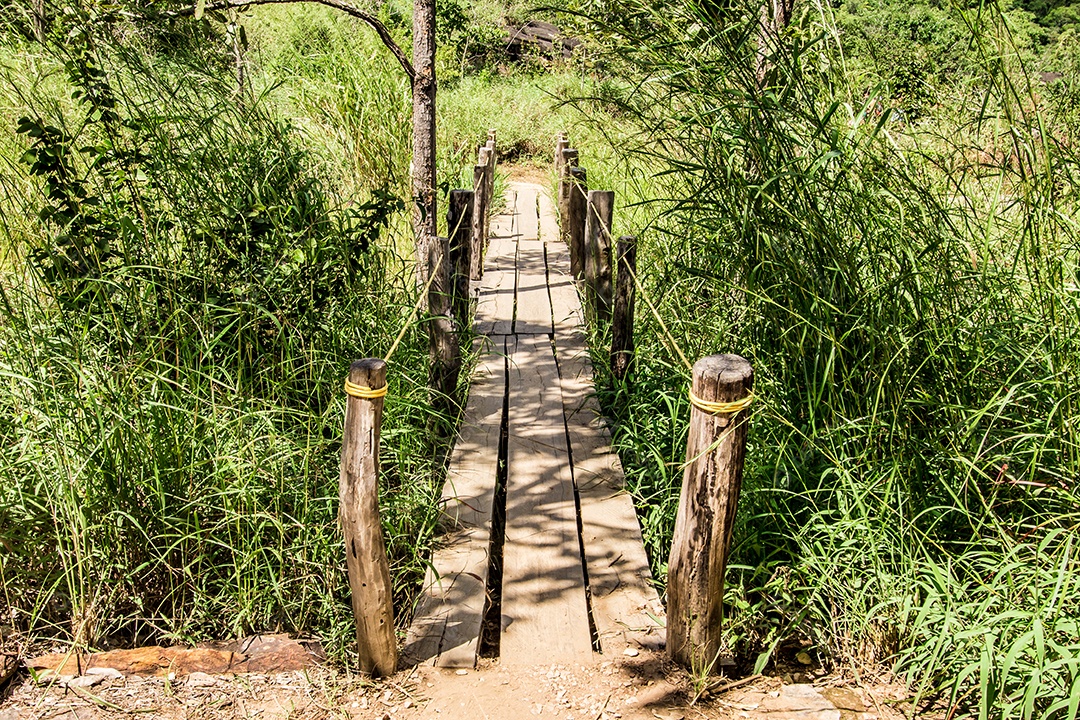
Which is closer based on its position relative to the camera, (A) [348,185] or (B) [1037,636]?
(B) [1037,636]

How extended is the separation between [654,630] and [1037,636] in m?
1.15

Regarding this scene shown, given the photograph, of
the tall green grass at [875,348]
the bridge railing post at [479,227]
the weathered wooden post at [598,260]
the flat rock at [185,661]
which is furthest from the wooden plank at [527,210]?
the flat rock at [185,661]

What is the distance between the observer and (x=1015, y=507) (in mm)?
2801

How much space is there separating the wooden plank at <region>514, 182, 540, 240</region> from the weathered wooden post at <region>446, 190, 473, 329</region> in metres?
2.81

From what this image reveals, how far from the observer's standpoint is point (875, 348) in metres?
2.89

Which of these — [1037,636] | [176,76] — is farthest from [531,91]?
[1037,636]

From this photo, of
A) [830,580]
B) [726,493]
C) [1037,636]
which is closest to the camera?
[1037,636]

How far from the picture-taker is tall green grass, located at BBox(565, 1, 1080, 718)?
104 inches

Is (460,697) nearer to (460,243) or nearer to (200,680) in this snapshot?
(200,680)

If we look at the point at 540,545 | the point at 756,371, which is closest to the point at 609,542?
the point at 540,545

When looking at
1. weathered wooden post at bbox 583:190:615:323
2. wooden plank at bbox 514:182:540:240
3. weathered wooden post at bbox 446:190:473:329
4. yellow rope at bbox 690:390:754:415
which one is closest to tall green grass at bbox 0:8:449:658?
weathered wooden post at bbox 446:190:473:329

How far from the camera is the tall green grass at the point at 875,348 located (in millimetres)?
2645

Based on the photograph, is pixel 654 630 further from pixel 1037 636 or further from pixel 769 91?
pixel 769 91

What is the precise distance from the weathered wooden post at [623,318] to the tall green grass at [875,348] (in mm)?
1142
